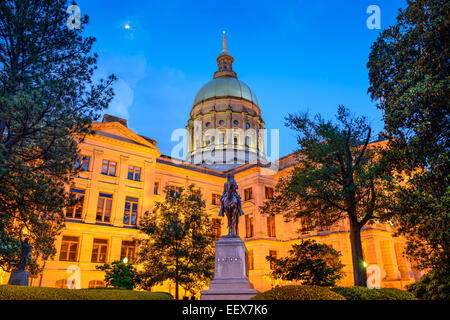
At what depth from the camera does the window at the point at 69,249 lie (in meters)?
34.4

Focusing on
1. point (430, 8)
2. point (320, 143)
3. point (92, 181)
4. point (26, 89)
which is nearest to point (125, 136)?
point (92, 181)

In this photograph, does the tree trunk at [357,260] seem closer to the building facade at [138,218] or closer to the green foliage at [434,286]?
the green foliage at [434,286]

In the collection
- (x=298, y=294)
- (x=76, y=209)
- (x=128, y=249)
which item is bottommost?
(x=298, y=294)

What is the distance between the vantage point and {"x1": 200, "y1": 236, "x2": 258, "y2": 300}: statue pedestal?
14.9m

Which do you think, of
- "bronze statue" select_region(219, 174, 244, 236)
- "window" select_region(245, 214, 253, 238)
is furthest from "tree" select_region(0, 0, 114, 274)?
"window" select_region(245, 214, 253, 238)

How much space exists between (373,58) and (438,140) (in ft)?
26.2

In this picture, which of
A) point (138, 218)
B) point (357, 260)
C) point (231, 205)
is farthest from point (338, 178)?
point (138, 218)

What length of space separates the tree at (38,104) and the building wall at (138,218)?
20.6m

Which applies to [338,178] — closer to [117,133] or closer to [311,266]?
[311,266]

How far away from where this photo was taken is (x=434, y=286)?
534 inches

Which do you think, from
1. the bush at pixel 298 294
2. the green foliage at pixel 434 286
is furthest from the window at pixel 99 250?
the bush at pixel 298 294

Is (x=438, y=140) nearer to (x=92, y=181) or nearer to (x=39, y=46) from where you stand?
(x=39, y=46)

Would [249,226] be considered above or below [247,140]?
below

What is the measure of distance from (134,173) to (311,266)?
2751 centimetres
